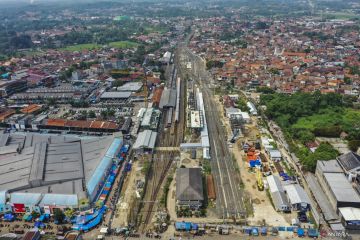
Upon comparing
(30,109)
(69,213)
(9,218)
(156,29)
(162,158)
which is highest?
(69,213)

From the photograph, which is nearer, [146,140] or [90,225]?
[90,225]

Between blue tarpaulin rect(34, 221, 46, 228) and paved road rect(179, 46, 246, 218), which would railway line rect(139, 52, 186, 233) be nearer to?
paved road rect(179, 46, 246, 218)

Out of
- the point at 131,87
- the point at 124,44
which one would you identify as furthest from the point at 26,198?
the point at 124,44

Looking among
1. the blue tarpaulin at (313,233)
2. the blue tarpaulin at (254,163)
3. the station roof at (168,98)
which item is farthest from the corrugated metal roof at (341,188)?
the station roof at (168,98)

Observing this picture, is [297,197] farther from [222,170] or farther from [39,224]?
[39,224]

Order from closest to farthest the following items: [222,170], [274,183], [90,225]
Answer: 1. [90,225]
2. [274,183]
3. [222,170]

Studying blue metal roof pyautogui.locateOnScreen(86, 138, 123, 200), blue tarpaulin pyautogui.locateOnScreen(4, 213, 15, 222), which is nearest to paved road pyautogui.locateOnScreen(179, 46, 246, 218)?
blue metal roof pyautogui.locateOnScreen(86, 138, 123, 200)

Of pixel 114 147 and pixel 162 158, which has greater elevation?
pixel 114 147

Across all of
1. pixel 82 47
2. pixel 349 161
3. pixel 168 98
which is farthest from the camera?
pixel 82 47

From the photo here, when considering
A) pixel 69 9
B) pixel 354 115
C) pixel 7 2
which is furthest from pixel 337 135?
pixel 7 2
